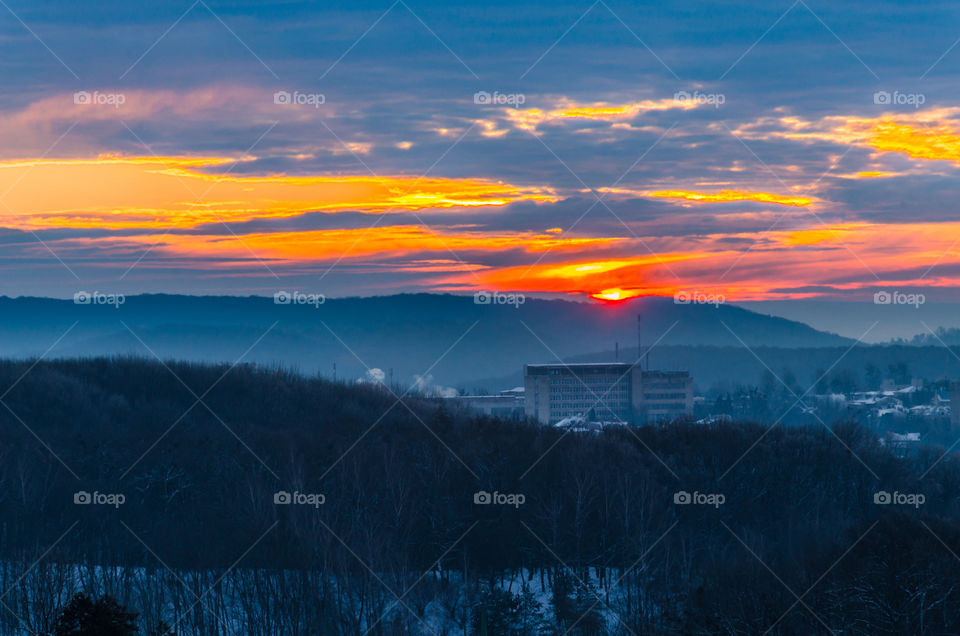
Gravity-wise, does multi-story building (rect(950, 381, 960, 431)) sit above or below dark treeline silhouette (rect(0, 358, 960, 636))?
above

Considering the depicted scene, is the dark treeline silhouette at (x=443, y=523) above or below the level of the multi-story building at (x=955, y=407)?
below

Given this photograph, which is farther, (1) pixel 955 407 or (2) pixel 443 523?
(1) pixel 955 407

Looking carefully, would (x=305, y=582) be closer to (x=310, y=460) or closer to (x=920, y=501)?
(x=310, y=460)

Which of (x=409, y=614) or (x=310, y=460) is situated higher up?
(x=310, y=460)

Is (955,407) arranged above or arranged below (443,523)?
above

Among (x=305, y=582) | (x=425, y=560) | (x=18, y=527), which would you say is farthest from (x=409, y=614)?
(x=18, y=527)

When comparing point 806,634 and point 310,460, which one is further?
point 310,460

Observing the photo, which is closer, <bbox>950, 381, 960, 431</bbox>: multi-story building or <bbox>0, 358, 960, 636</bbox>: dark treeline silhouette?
<bbox>0, 358, 960, 636</bbox>: dark treeline silhouette

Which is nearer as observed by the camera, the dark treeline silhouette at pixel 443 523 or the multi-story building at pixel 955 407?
the dark treeline silhouette at pixel 443 523
